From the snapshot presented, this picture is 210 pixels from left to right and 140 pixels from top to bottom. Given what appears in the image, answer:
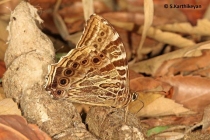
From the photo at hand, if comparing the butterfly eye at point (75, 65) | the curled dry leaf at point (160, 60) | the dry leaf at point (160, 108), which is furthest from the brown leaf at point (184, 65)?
the butterfly eye at point (75, 65)

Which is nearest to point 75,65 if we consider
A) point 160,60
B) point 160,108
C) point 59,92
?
point 59,92

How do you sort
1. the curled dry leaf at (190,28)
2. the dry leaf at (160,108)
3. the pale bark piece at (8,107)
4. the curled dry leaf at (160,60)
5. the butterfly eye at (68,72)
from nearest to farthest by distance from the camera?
1. the pale bark piece at (8,107)
2. the butterfly eye at (68,72)
3. the dry leaf at (160,108)
4. the curled dry leaf at (160,60)
5. the curled dry leaf at (190,28)

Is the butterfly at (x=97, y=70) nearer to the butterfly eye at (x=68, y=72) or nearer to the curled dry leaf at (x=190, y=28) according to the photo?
the butterfly eye at (x=68, y=72)

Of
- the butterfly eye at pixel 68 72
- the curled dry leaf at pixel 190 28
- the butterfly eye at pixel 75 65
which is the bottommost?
the curled dry leaf at pixel 190 28

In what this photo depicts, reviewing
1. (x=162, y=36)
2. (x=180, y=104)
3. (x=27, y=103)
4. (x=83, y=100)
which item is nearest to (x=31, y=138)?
(x=27, y=103)

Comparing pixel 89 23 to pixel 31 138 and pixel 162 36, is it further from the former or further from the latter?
pixel 162 36

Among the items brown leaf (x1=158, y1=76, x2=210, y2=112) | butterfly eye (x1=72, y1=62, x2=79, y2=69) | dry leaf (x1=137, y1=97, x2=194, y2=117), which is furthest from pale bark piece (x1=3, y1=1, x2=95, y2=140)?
brown leaf (x1=158, y1=76, x2=210, y2=112)
